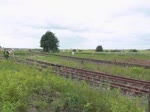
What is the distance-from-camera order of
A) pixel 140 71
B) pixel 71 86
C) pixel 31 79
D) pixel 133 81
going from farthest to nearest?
pixel 140 71 < pixel 133 81 < pixel 31 79 < pixel 71 86

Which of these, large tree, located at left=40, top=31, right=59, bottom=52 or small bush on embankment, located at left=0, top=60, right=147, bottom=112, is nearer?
small bush on embankment, located at left=0, top=60, right=147, bottom=112

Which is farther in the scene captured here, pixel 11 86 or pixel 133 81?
pixel 133 81

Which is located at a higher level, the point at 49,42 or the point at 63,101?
the point at 49,42

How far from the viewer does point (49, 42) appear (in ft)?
326

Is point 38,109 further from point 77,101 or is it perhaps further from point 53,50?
point 53,50

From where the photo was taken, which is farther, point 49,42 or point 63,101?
point 49,42

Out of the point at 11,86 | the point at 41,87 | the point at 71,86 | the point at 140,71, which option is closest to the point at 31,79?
the point at 41,87

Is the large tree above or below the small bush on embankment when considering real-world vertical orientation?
above

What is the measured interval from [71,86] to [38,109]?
2.26 metres

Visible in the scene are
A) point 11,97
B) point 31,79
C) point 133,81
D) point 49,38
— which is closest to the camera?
point 11,97

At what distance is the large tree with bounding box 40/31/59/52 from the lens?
98925mm

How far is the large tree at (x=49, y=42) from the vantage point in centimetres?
9893

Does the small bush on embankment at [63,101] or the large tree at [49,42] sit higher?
the large tree at [49,42]

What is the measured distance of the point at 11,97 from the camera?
11.4 m
